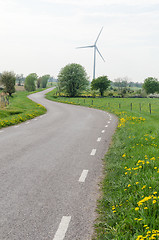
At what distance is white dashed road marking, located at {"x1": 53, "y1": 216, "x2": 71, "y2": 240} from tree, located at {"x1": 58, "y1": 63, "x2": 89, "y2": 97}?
5709cm

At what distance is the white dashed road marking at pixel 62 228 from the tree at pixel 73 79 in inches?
2248

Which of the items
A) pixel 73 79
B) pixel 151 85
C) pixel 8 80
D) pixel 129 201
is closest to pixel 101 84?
pixel 73 79

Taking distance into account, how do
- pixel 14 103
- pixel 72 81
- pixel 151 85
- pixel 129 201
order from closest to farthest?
pixel 129 201
pixel 14 103
pixel 72 81
pixel 151 85

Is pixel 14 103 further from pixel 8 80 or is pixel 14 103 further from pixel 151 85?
pixel 151 85

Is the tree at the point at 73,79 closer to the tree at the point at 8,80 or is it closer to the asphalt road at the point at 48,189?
the tree at the point at 8,80

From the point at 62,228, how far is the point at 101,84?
63703 mm

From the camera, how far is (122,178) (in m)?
4.67

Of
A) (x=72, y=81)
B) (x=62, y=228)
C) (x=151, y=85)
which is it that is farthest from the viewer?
(x=151, y=85)

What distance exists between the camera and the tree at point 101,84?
213ft

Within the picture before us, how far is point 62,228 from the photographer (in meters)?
3.18

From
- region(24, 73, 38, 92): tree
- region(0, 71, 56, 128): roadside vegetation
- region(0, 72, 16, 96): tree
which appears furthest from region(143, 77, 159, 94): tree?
region(0, 72, 16, 96): tree

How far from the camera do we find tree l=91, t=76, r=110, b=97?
64.9 metres

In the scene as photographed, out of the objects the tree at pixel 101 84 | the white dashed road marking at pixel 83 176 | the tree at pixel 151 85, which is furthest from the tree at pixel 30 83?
the white dashed road marking at pixel 83 176

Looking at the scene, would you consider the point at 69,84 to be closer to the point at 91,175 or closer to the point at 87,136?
the point at 87,136
